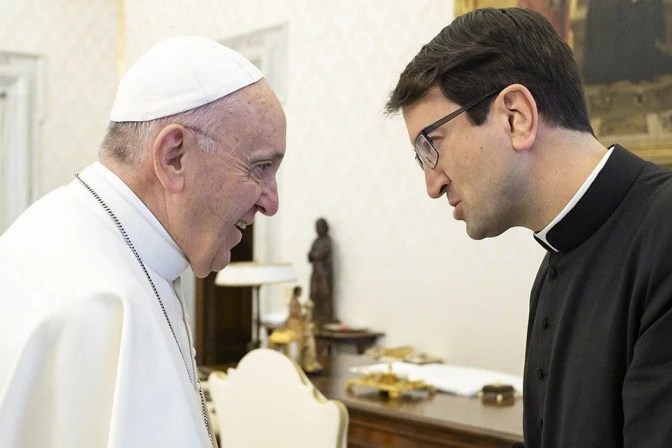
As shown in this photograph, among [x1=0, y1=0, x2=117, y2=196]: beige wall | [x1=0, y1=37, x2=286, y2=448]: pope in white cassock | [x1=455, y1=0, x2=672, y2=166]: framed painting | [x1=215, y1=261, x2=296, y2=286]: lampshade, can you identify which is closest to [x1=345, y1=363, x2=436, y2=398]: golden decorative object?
[x1=455, y1=0, x2=672, y2=166]: framed painting

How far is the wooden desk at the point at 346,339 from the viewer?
20.3 ft

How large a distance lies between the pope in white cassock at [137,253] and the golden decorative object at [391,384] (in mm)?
2267

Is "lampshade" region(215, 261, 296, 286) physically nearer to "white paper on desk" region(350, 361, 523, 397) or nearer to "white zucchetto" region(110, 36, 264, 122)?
"white paper on desk" region(350, 361, 523, 397)

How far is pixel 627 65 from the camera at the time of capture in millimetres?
4754

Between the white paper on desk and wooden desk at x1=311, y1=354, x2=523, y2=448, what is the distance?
2.8 inches

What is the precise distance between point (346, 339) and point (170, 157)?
4.44 metres

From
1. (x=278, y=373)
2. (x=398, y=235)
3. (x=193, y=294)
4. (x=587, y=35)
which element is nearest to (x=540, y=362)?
(x=278, y=373)

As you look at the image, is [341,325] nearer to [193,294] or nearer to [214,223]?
[193,294]

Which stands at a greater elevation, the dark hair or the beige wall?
the beige wall

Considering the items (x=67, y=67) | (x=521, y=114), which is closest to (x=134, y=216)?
(x=521, y=114)

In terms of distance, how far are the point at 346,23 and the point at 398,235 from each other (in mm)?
1603

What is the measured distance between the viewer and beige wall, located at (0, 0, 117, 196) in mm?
8953

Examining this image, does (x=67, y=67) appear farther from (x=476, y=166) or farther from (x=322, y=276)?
(x=476, y=166)

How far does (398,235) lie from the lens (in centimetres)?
615
